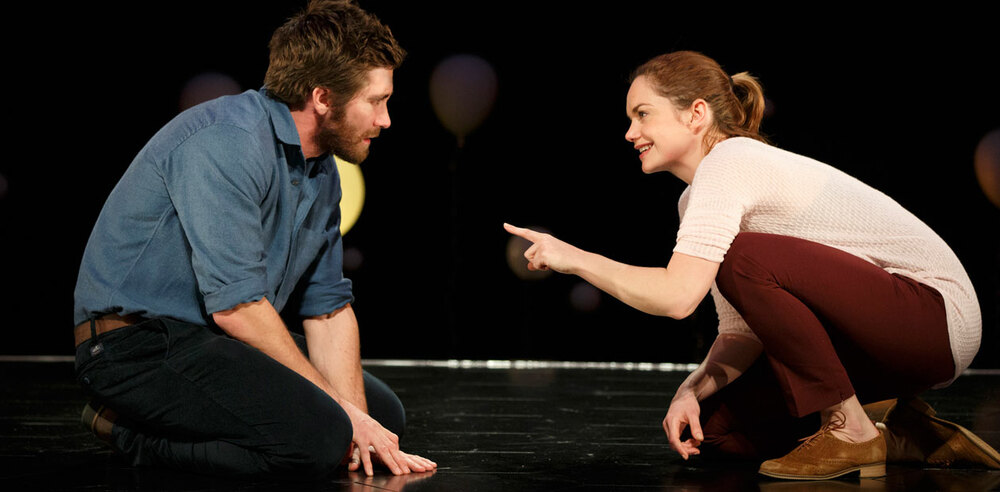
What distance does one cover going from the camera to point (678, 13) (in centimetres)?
425

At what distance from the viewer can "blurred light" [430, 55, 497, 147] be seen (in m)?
4.39

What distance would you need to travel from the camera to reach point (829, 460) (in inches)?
57.6

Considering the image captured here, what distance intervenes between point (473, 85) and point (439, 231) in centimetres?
74

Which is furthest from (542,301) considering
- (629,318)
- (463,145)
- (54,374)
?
(54,374)

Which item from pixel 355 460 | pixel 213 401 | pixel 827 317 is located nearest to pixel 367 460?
pixel 355 460

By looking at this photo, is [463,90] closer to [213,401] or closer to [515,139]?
[515,139]

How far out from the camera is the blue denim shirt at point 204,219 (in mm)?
1470

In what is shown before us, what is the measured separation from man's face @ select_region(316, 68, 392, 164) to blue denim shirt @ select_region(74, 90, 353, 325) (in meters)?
0.07

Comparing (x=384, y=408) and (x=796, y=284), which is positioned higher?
(x=796, y=284)

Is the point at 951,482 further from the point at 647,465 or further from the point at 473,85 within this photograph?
the point at 473,85

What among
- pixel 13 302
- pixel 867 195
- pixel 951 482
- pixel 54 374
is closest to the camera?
pixel 951 482

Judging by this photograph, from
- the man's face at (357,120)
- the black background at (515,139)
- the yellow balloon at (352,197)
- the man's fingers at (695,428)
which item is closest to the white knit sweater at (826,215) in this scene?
the man's fingers at (695,428)

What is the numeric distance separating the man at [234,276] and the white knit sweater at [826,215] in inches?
25.8

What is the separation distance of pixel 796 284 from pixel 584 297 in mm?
2874
